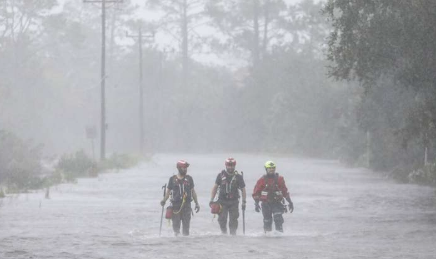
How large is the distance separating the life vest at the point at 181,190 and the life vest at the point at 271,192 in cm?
144

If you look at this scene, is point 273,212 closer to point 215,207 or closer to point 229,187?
point 229,187

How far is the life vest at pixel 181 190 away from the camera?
19109 mm

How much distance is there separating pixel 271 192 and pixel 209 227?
387 cm

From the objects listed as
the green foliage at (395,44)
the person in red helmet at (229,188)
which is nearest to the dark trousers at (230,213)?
the person in red helmet at (229,188)

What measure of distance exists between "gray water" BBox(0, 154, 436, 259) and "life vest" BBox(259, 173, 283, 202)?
789mm

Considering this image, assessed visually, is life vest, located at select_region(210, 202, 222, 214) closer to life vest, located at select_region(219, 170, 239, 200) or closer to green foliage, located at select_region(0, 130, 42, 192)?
life vest, located at select_region(219, 170, 239, 200)

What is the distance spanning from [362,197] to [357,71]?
6.75 m

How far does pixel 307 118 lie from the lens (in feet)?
289

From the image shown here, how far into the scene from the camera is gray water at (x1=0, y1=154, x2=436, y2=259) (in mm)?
17859

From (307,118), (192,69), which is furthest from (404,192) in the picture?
(192,69)

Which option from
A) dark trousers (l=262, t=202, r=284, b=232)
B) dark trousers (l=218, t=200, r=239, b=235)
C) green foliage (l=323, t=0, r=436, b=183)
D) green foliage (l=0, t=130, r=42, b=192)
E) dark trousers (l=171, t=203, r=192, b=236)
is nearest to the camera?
dark trousers (l=171, t=203, r=192, b=236)

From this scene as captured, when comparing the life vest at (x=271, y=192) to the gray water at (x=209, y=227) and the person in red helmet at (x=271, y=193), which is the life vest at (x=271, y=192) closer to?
the person in red helmet at (x=271, y=193)

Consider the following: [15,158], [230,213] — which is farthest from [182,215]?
[15,158]

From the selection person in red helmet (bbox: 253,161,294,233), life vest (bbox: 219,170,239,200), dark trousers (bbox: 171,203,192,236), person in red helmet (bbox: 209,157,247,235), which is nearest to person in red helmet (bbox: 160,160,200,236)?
dark trousers (bbox: 171,203,192,236)
